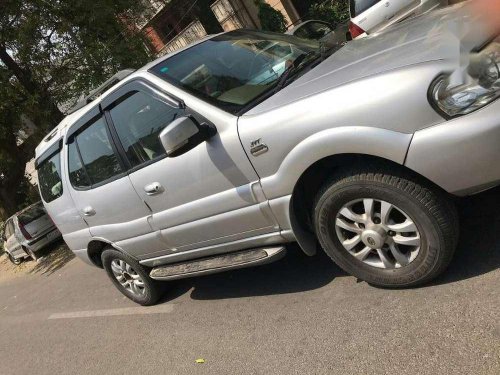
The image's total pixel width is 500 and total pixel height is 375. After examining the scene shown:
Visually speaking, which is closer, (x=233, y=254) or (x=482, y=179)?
(x=482, y=179)

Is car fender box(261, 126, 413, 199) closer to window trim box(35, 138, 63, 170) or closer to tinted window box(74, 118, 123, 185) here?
tinted window box(74, 118, 123, 185)

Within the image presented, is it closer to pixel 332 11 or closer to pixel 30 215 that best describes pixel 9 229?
pixel 30 215

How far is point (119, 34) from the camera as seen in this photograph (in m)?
12.8

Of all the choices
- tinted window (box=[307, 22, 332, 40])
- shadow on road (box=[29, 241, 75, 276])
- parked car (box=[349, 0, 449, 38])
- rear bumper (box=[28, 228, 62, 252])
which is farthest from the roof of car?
rear bumper (box=[28, 228, 62, 252])

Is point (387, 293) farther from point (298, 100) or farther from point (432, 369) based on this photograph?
point (298, 100)

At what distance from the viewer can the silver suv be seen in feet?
9.05

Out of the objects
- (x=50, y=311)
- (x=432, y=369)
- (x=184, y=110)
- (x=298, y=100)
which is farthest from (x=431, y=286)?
(x=50, y=311)

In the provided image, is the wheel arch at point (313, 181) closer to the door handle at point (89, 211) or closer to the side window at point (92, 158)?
the side window at point (92, 158)

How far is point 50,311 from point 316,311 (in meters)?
5.31

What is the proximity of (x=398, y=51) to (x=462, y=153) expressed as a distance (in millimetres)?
819

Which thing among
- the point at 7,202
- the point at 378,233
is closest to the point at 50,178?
the point at 378,233

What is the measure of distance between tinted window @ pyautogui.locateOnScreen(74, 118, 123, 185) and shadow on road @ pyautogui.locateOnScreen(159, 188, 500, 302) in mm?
1530

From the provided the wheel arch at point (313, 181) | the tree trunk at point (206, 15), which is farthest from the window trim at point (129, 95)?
the tree trunk at point (206, 15)

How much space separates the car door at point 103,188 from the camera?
450cm
